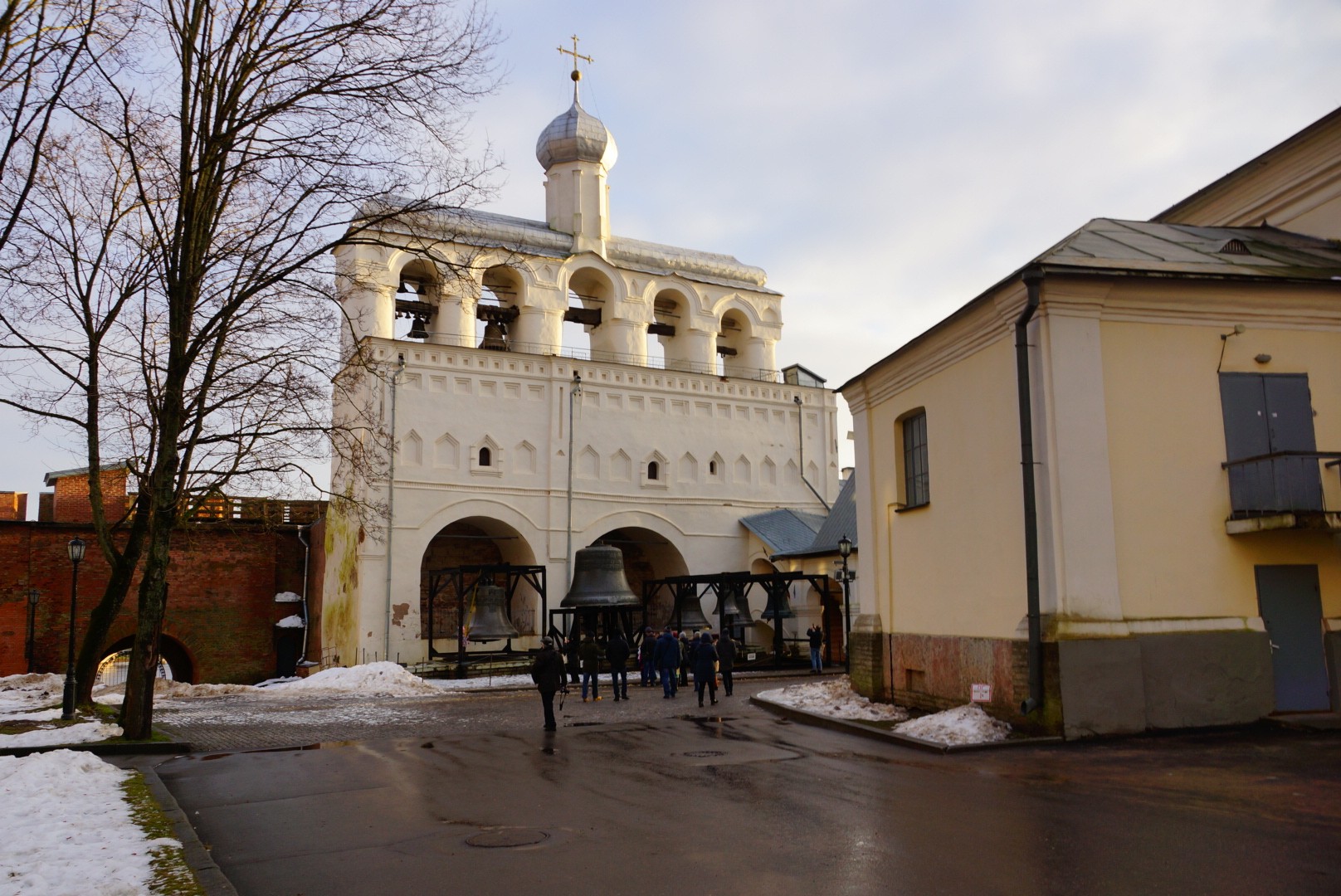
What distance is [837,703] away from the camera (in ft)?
53.0

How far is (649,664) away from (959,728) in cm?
1255

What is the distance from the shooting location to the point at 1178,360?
41.7 feet

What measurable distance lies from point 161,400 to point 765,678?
52.8 feet

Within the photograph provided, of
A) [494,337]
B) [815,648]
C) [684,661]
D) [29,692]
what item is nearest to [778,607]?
[815,648]

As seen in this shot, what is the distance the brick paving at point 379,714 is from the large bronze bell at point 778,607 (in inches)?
235

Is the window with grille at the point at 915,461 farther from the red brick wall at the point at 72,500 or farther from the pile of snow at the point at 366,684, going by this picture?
the red brick wall at the point at 72,500

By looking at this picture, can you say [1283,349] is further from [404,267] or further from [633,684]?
[404,267]

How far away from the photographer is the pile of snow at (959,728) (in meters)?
11.8

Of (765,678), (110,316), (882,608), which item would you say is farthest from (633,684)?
(110,316)

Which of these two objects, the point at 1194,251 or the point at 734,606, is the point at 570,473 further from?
the point at 1194,251

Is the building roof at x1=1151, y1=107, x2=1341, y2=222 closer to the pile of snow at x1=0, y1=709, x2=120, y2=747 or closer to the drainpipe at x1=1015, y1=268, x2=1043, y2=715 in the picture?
the drainpipe at x1=1015, y1=268, x2=1043, y2=715

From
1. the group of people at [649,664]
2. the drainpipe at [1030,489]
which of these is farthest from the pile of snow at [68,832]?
the drainpipe at [1030,489]

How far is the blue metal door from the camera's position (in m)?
12.1

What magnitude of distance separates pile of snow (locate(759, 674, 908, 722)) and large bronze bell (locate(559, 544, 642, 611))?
6.96 m
